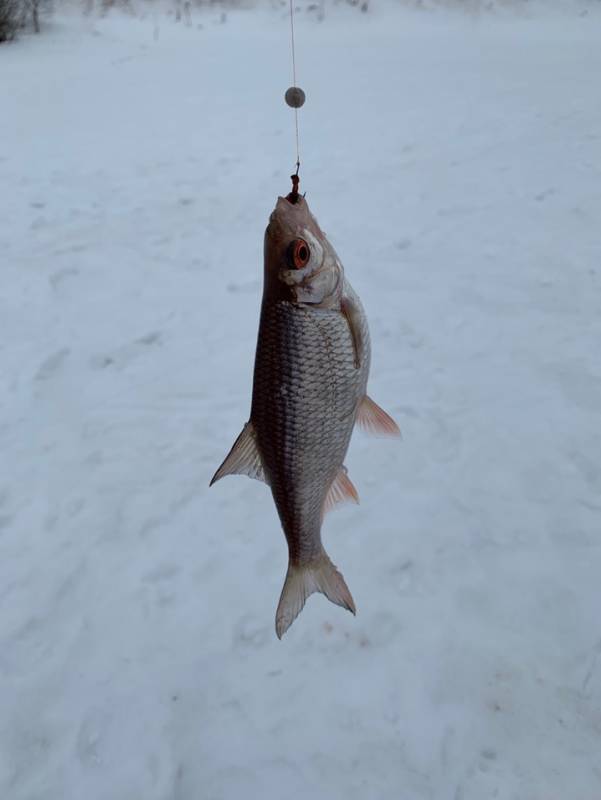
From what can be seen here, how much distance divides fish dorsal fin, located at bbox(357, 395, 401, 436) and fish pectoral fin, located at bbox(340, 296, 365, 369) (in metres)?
0.14

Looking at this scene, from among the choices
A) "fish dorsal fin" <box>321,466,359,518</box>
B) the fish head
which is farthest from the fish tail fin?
the fish head

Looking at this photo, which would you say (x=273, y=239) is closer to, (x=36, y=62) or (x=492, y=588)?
(x=492, y=588)

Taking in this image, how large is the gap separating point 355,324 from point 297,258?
19 cm

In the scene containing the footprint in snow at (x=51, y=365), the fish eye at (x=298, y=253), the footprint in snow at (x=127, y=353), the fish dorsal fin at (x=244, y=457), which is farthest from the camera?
the footprint in snow at (x=127, y=353)

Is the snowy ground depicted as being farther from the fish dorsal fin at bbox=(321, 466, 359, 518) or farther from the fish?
the fish

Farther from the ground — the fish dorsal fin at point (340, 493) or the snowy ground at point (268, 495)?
the fish dorsal fin at point (340, 493)

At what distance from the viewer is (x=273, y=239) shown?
4.25ft

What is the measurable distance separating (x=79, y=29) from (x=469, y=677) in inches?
492

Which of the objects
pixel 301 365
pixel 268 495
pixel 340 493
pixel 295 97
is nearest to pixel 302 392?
pixel 301 365

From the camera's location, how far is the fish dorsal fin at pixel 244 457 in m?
1.42

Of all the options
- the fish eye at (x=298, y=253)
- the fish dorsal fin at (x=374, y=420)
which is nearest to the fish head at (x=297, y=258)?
the fish eye at (x=298, y=253)

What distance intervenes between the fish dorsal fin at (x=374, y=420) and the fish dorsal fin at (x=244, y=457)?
0.24m

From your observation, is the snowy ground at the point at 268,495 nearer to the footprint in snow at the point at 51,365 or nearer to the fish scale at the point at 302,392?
the footprint in snow at the point at 51,365

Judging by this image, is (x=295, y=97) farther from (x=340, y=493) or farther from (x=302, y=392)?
(x=340, y=493)
